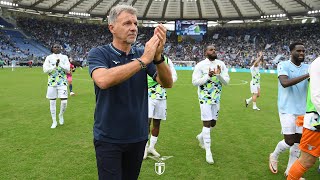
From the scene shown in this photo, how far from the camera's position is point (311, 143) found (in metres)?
4.07

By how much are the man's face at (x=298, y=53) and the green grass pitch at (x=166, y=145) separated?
90.6 inches

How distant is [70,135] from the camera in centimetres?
848

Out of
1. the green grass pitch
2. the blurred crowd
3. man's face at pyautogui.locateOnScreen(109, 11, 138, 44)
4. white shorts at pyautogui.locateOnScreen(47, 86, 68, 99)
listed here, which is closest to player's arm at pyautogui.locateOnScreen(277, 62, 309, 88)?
the green grass pitch

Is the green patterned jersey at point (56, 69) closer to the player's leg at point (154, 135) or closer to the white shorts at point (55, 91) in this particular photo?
the white shorts at point (55, 91)

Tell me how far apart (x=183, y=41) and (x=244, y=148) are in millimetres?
57971

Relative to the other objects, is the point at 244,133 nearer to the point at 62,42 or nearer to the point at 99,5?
the point at 99,5

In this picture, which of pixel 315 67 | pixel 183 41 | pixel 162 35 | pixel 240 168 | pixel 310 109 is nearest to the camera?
pixel 162 35

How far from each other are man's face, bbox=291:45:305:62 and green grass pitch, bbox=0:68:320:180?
2.30 metres

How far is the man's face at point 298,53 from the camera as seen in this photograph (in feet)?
17.3

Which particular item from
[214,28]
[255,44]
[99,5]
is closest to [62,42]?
[99,5]

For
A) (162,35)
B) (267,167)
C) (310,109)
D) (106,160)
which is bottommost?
(267,167)

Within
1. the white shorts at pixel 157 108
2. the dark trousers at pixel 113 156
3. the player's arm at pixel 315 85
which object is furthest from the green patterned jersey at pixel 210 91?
the dark trousers at pixel 113 156

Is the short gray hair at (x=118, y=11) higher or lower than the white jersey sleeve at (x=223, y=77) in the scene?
higher

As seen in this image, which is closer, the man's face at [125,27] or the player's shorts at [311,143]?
the man's face at [125,27]
